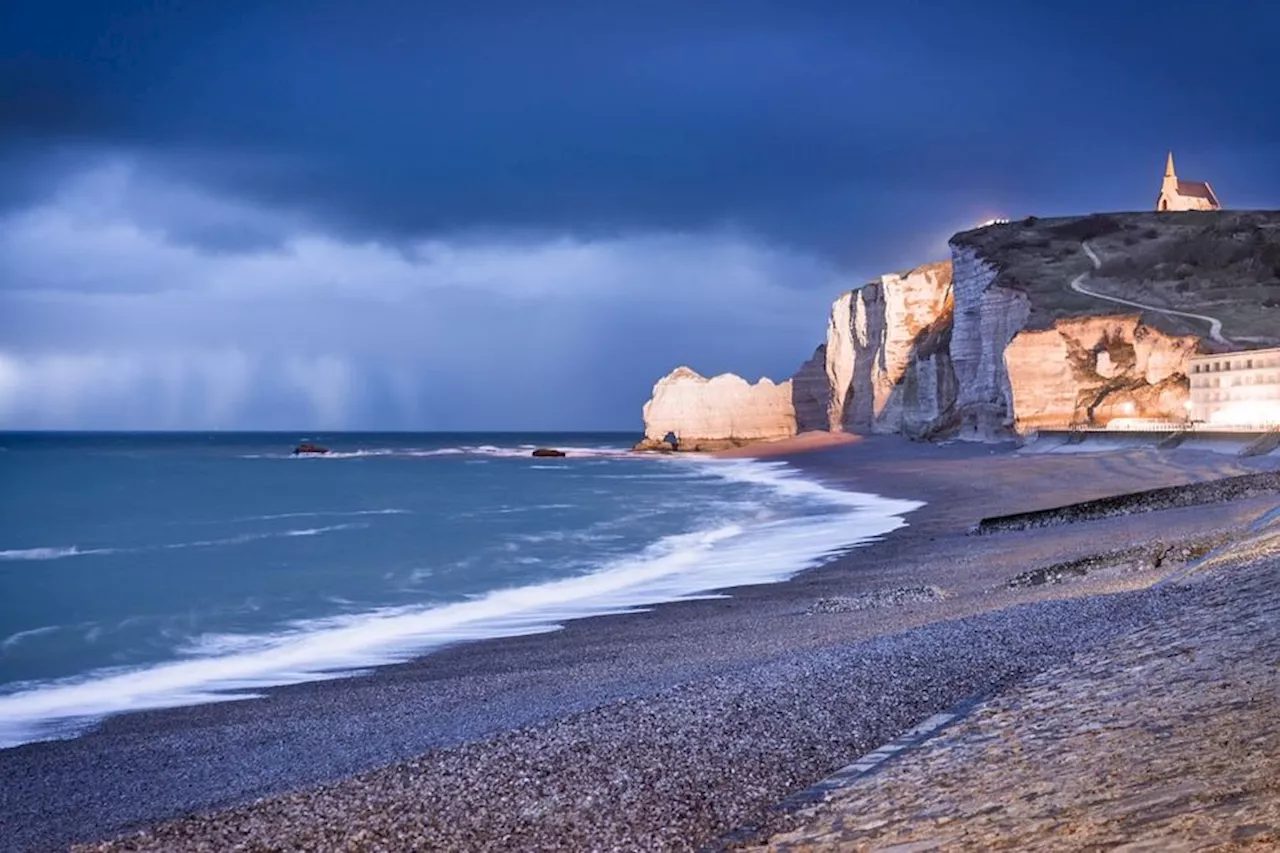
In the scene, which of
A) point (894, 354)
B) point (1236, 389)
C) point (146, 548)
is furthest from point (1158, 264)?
point (146, 548)

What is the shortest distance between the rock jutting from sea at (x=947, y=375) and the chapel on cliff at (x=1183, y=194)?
3991cm

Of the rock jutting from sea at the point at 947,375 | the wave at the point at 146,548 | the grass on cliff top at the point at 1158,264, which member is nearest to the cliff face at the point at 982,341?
the rock jutting from sea at the point at 947,375

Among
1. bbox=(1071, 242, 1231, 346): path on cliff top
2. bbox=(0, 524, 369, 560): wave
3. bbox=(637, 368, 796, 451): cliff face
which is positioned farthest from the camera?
bbox=(637, 368, 796, 451): cliff face

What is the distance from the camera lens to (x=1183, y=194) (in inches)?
4395

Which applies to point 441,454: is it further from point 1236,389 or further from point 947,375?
point 1236,389

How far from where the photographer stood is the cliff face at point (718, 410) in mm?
103062

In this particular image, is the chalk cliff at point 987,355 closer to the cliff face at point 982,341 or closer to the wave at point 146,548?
the cliff face at point 982,341

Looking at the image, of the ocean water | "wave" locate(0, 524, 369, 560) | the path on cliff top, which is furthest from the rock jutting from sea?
"wave" locate(0, 524, 369, 560)

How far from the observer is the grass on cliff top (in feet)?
185

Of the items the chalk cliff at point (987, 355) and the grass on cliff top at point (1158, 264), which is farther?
the grass on cliff top at point (1158, 264)

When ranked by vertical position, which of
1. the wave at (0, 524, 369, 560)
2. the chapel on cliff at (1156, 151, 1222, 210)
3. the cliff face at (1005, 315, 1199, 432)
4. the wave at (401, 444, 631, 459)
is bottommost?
the wave at (0, 524, 369, 560)

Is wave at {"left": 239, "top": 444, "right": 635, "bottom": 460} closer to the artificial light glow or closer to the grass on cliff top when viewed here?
the grass on cliff top

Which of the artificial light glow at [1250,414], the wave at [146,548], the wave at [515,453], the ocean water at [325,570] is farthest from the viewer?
the wave at [515,453]

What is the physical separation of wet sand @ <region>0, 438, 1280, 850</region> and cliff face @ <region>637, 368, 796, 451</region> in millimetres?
86864
